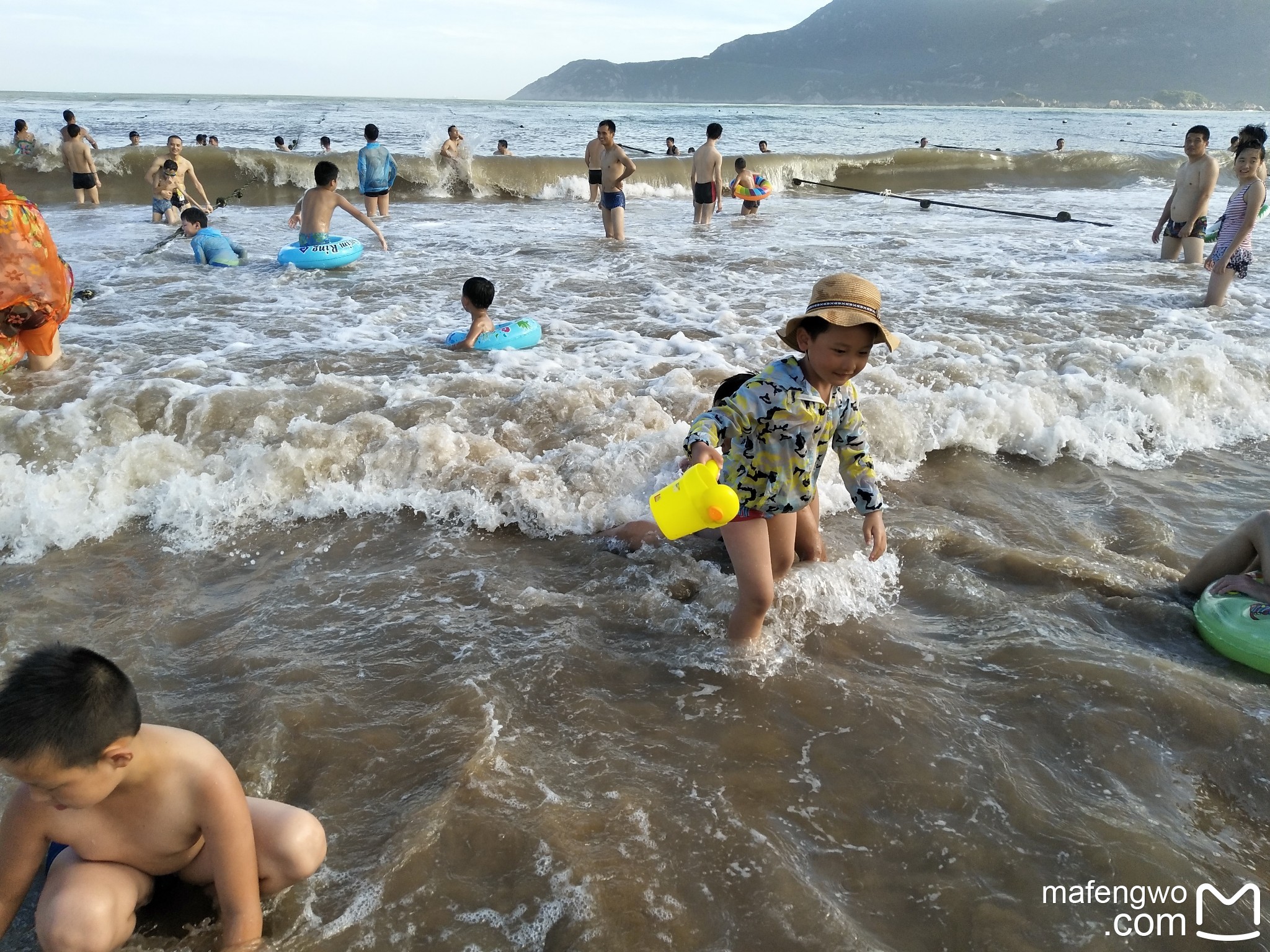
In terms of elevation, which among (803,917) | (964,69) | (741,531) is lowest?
(803,917)

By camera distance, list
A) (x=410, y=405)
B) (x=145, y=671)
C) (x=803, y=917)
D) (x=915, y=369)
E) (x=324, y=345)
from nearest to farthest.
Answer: (x=803, y=917) < (x=145, y=671) < (x=410, y=405) < (x=915, y=369) < (x=324, y=345)

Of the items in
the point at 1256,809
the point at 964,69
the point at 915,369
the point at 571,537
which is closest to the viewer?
the point at 1256,809

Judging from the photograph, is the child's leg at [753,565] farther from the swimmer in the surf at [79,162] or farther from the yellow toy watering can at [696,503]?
the swimmer in the surf at [79,162]

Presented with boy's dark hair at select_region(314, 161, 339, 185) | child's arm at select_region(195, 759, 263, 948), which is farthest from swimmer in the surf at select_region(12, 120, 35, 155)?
child's arm at select_region(195, 759, 263, 948)

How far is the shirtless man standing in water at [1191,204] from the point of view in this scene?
415 inches

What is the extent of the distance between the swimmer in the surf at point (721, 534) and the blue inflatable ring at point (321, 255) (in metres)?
7.67

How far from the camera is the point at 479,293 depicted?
280 inches

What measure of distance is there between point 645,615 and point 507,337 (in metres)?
4.12

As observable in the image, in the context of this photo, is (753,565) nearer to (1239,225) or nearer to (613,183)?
(1239,225)

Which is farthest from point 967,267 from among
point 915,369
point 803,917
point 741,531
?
point 803,917

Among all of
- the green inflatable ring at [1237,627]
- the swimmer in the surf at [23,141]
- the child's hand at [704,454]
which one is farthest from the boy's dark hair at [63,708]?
the swimmer in the surf at [23,141]

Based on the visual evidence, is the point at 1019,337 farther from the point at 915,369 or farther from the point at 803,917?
the point at 803,917

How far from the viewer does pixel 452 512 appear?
469cm

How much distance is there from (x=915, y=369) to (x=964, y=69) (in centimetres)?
19783
